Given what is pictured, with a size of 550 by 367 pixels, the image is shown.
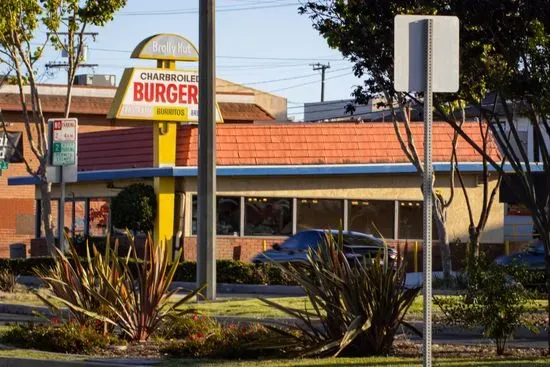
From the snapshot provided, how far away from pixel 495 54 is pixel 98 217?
28.4 metres

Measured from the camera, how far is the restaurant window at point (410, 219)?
39.7m

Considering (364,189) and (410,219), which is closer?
(364,189)

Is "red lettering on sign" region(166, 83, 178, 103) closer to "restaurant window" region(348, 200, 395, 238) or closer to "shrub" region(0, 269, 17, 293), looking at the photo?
"restaurant window" region(348, 200, 395, 238)

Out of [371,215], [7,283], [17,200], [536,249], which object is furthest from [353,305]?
[17,200]

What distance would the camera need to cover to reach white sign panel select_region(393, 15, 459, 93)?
31.2 feet

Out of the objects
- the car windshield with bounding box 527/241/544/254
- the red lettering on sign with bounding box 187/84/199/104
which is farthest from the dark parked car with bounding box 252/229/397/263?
the red lettering on sign with bounding box 187/84/199/104

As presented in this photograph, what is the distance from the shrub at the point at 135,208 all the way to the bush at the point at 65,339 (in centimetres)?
2027

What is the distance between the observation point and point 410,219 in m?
39.8

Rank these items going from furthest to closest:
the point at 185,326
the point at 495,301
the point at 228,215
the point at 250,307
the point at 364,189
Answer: the point at 364,189
the point at 228,215
the point at 250,307
the point at 185,326
the point at 495,301

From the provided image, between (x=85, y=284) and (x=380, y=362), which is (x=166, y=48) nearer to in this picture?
(x=85, y=284)

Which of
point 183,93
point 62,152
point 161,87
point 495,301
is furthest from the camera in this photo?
point 183,93

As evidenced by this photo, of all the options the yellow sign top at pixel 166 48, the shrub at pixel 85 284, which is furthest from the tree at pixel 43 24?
the shrub at pixel 85 284

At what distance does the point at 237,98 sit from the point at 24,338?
3919 cm

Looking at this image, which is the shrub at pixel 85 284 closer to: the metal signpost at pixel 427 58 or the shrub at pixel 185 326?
the shrub at pixel 185 326
